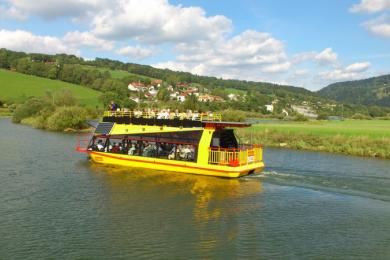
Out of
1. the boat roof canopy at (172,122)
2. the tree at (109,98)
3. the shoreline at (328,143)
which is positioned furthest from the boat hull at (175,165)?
the tree at (109,98)

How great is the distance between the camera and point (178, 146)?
27.5m

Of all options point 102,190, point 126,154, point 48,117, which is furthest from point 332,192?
point 48,117

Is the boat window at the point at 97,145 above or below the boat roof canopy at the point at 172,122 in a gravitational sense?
below

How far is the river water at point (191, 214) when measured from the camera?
47.1 feet

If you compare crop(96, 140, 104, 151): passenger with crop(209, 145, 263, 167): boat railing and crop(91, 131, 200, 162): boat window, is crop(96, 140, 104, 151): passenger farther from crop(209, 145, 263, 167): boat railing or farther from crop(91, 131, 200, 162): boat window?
crop(209, 145, 263, 167): boat railing

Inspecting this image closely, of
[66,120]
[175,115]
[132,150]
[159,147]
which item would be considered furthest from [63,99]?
[159,147]

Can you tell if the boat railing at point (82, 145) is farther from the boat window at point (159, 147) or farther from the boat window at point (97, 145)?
the boat window at point (159, 147)

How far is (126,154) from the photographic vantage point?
29719mm

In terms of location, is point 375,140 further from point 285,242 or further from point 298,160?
point 285,242

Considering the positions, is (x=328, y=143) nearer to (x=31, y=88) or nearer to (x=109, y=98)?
(x=109, y=98)

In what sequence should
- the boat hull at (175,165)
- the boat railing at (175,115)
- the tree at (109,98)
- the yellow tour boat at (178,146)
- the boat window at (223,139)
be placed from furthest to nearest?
the tree at (109,98), the boat railing at (175,115), the boat window at (223,139), the yellow tour boat at (178,146), the boat hull at (175,165)

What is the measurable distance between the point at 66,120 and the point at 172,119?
42.5 m

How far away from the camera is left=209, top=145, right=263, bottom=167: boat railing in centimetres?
2534

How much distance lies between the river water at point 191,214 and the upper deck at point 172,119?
10.9 feet
